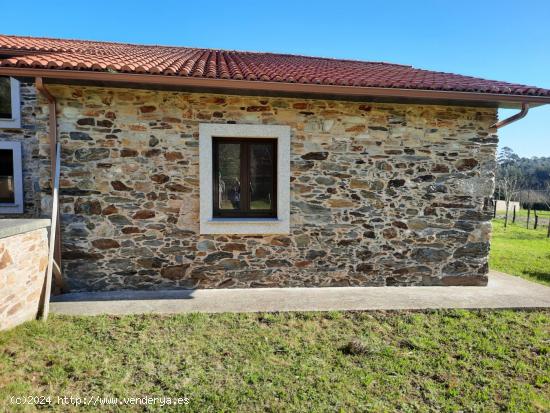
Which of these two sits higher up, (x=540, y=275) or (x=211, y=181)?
(x=211, y=181)

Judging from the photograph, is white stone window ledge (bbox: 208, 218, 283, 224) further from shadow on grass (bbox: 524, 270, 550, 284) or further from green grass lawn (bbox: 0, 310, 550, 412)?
shadow on grass (bbox: 524, 270, 550, 284)

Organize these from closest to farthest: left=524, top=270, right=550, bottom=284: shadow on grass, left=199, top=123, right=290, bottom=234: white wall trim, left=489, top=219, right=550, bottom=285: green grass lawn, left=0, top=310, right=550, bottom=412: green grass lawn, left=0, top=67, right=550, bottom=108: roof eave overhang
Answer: left=0, top=310, right=550, bottom=412: green grass lawn → left=0, top=67, right=550, bottom=108: roof eave overhang → left=199, top=123, right=290, bottom=234: white wall trim → left=524, top=270, right=550, bottom=284: shadow on grass → left=489, top=219, right=550, bottom=285: green grass lawn

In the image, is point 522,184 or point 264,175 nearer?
point 264,175

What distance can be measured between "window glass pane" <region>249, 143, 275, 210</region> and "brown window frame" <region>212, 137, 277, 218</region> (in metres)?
0.05

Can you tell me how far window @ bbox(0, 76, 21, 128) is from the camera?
8.15 meters

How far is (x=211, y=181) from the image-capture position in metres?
4.88

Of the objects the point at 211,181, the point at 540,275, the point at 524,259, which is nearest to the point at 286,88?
the point at 211,181

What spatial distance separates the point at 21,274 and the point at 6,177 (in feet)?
22.0

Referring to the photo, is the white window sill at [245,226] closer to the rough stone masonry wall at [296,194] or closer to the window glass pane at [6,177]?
the rough stone masonry wall at [296,194]

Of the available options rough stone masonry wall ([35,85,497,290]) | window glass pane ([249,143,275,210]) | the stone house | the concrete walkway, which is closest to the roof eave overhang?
the stone house

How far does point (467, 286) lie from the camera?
214 inches

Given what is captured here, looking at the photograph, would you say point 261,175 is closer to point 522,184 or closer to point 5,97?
point 5,97

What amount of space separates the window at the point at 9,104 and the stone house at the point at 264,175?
435 cm

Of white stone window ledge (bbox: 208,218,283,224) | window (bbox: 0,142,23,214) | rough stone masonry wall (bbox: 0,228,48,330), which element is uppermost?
window (bbox: 0,142,23,214)
